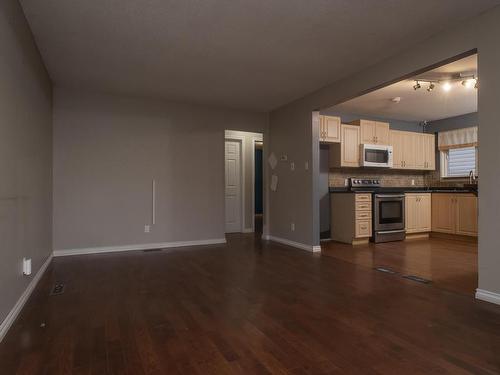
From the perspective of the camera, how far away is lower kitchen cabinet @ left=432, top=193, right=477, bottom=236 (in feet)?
18.6

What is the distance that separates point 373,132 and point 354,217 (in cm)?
Answer: 174

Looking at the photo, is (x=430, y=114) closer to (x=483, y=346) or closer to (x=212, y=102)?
(x=212, y=102)

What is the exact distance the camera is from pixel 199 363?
1.70 m

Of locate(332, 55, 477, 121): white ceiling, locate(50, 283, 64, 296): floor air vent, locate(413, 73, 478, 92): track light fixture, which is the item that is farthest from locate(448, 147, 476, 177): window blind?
locate(50, 283, 64, 296): floor air vent

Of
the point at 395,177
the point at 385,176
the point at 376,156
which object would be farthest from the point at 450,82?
the point at 395,177

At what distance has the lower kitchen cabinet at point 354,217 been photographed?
5.34 metres

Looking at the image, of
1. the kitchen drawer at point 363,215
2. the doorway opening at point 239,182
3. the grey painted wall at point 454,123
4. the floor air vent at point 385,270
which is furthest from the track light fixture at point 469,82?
the doorway opening at point 239,182

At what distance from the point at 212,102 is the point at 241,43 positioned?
7.00ft

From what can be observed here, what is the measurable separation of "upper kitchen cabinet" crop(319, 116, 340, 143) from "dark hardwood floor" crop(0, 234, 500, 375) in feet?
8.44

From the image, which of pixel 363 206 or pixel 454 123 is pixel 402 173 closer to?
pixel 454 123

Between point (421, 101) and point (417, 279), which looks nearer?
point (417, 279)

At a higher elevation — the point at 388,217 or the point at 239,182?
the point at 239,182

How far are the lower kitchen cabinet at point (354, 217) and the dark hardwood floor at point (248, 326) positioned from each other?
1823 mm

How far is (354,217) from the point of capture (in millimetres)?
5340
